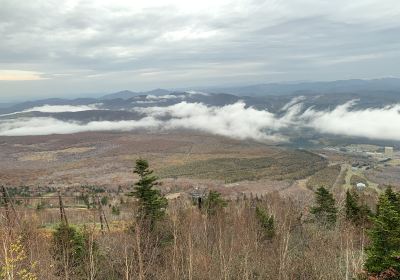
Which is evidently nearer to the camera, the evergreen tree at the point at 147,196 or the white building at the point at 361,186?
the evergreen tree at the point at 147,196

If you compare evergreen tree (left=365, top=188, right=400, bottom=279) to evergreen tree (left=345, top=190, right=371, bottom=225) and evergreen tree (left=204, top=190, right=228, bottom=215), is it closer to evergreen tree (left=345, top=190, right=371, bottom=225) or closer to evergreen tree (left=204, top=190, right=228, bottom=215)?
evergreen tree (left=345, top=190, right=371, bottom=225)

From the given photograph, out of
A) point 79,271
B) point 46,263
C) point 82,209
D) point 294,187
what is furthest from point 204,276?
point 294,187

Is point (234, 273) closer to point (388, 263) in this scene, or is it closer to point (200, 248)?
point (200, 248)

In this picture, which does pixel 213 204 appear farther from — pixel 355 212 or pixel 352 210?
pixel 355 212

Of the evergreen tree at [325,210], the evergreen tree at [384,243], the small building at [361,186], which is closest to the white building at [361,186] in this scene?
the small building at [361,186]

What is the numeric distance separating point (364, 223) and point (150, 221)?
31.9 metres

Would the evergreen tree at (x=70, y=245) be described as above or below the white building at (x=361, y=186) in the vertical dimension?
above

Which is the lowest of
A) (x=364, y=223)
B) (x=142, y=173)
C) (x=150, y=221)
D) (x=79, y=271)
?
(x=364, y=223)

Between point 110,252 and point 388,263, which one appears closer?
point 388,263

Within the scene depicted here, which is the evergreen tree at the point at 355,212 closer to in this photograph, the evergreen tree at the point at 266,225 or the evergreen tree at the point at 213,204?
the evergreen tree at the point at 266,225

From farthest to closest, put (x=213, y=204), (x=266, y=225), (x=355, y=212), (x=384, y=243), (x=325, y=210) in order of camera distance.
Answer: (x=213, y=204) → (x=325, y=210) → (x=355, y=212) → (x=266, y=225) → (x=384, y=243)

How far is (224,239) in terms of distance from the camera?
1578 inches

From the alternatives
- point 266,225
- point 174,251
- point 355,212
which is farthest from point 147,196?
point 355,212

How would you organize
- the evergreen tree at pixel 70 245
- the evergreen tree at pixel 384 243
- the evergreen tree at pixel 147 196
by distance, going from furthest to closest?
the evergreen tree at pixel 147 196 → the evergreen tree at pixel 70 245 → the evergreen tree at pixel 384 243
